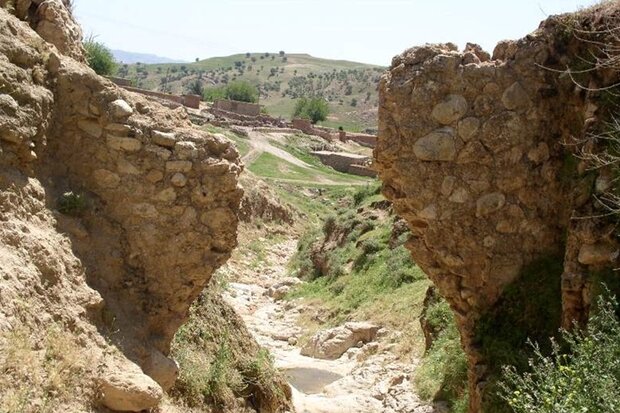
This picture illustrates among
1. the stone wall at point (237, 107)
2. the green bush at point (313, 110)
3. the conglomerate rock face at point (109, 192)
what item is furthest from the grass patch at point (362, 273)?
the green bush at point (313, 110)

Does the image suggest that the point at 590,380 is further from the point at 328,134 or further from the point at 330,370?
the point at 328,134

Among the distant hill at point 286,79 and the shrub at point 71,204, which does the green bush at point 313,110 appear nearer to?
the distant hill at point 286,79

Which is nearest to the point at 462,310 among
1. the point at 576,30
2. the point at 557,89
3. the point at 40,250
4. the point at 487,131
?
the point at 487,131

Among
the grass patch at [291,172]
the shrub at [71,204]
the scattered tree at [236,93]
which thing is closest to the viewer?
the shrub at [71,204]

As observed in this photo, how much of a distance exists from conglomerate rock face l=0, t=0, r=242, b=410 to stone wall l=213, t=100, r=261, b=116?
161 feet

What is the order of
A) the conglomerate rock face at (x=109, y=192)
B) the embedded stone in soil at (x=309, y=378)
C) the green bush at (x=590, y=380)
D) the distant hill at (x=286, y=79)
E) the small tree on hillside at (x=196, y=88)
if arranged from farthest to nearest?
the distant hill at (x=286, y=79) < the small tree on hillside at (x=196, y=88) < the embedded stone in soil at (x=309, y=378) < the conglomerate rock face at (x=109, y=192) < the green bush at (x=590, y=380)

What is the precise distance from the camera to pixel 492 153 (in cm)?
828

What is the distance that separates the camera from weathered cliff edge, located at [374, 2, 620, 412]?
820 centimetres

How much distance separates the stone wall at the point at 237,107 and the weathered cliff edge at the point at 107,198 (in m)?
49.0

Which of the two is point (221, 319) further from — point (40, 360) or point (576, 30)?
point (576, 30)

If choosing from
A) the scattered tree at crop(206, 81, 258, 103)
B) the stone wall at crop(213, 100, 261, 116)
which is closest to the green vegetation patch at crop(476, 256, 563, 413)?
the stone wall at crop(213, 100, 261, 116)

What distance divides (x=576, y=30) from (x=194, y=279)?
5.06 metres

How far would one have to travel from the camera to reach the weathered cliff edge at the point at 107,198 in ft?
21.0

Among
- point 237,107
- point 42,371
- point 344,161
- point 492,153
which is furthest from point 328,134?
point 42,371
